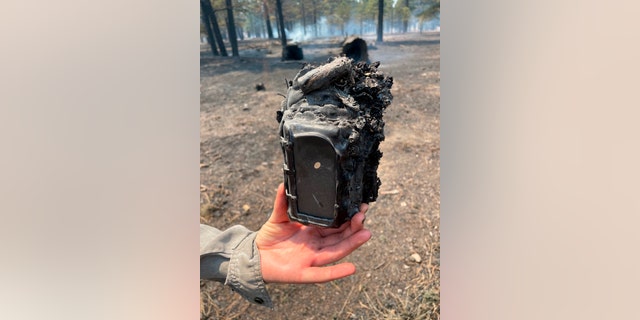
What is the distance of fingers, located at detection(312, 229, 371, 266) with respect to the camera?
1432mm

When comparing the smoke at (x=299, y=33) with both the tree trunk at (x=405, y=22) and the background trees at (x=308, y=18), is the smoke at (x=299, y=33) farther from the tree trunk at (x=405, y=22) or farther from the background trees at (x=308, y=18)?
the tree trunk at (x=405, y=22)

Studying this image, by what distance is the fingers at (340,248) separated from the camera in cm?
143

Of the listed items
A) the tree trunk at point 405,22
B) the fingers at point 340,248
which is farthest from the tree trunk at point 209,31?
the fingers at point 340,248

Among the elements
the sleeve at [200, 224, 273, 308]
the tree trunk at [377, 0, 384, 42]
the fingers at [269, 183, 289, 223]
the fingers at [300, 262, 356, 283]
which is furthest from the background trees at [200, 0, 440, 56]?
the fingers at [300, 262, 356, 283]

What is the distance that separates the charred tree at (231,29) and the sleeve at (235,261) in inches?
32.0

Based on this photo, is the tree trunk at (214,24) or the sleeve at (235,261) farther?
the tree trunk at (214,24)

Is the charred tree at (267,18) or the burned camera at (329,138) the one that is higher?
the charred tree at (267,18)

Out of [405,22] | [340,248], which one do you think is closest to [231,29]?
[405,22]
